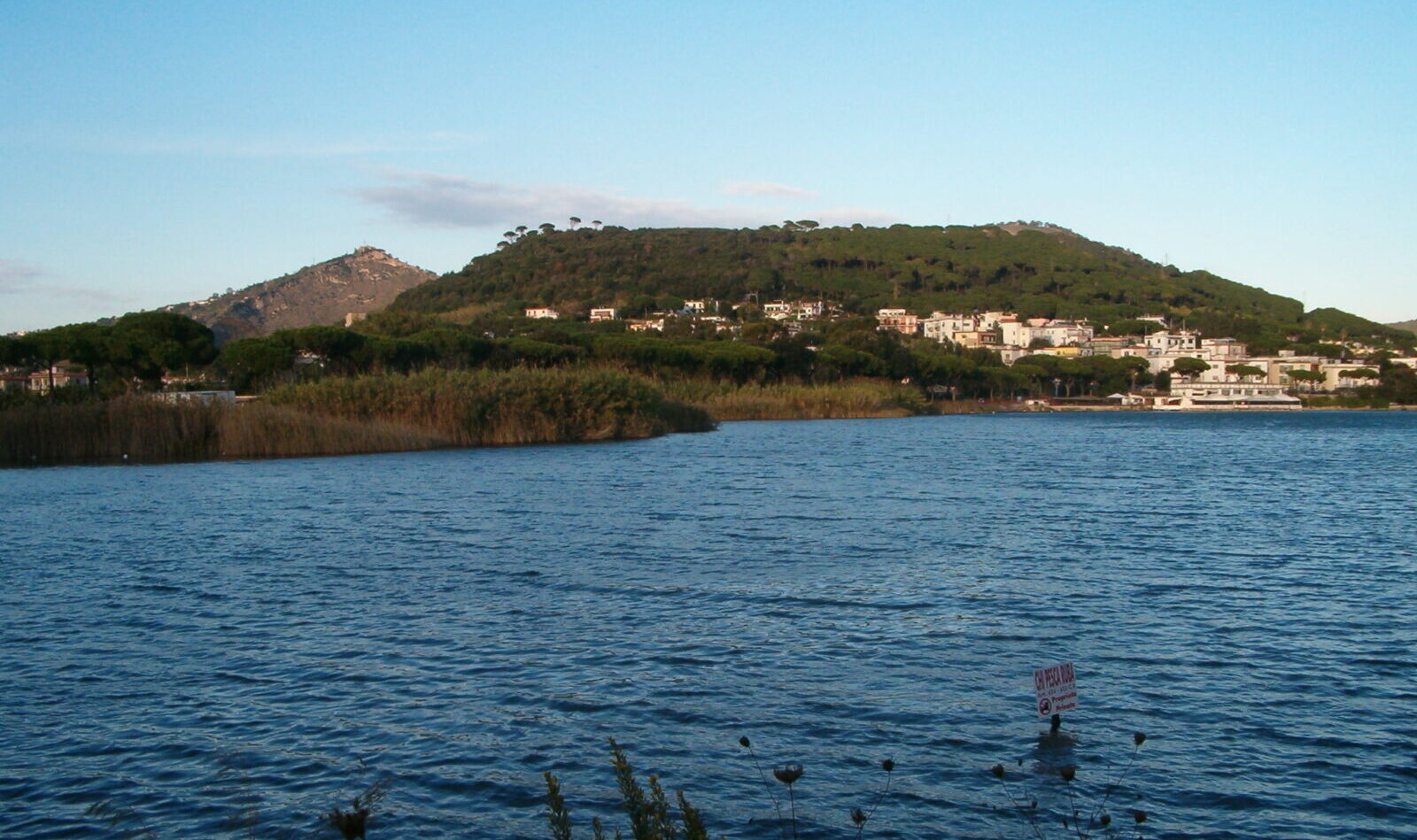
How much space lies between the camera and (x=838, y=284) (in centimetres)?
17325

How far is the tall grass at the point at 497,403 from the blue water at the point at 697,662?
18466mm

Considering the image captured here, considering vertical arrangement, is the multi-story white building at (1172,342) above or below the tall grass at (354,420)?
above

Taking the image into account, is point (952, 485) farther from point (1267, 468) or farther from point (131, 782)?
point (131, 782)

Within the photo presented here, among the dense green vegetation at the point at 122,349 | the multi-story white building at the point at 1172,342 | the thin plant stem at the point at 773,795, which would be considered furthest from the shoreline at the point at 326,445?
the multi-story white building at the point at 1172,342

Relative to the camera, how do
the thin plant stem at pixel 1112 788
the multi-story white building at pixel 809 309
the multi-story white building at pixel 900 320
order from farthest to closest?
the multi-story white building at pixel 900 320, the multi-story white building at pixel 809 309, the thin plant stem at pixel 1112 788

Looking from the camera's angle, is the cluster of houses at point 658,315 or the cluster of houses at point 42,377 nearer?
the cluster of houses at point 42,377

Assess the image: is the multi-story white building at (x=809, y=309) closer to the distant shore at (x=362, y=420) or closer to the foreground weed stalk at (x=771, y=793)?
the distant shore at (x=362, y=420)

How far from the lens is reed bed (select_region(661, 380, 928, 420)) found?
255ft

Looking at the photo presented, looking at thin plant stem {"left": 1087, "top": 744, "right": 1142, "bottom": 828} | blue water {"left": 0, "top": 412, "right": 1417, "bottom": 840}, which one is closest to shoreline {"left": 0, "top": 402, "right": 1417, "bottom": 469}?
blue water {"left": 0, "top": 412, "right": 1417, "bottom": 840}

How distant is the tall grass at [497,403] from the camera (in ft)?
147

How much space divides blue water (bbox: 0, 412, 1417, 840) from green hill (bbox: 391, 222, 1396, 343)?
12522 centimetres

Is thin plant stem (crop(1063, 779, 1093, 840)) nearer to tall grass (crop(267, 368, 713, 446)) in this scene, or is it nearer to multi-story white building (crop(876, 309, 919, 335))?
tall grass (crop(267, 368, 713, 446))

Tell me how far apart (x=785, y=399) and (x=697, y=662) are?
70.0m

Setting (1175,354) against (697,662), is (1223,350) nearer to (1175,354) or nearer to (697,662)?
(1175,354)
